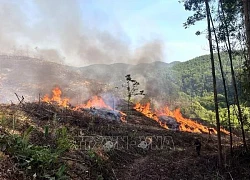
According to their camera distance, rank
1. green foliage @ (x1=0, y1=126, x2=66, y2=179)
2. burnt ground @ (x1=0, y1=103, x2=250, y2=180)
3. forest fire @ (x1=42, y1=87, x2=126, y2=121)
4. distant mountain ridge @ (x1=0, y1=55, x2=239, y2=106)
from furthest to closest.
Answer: distant mountain ridge @ (x1=0, y1=55, x2=239, y2=106)
forest fire @ (x1=42, y1=87, x2=126, y2=121)
burnt ground @ (x1=0, y1=103, x2=250, y2=180)
green foliage @ (x1=0, y1=126, x2=66, y2=179)

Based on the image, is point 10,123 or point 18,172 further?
point 10,123

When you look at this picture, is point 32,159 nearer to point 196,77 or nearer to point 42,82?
point 42,82

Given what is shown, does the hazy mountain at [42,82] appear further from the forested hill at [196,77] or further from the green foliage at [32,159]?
the green foliage at [32,159]

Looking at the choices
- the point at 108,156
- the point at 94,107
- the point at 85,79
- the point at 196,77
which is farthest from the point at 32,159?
the point at 196,77

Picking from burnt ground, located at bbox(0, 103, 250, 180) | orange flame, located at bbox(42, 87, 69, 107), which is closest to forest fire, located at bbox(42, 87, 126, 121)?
orange flame, located at bbox(42, 87, 69, 107)

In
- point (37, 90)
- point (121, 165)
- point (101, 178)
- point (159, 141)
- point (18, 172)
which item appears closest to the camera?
point (18, 172)

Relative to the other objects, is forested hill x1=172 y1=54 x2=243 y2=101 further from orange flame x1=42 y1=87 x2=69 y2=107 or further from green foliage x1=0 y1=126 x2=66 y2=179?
green foliage x1=0 y1=126 x2=66 y2=179

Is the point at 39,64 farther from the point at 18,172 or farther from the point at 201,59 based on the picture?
the point at 201,59

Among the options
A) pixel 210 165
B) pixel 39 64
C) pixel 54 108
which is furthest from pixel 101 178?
pixel 39 64

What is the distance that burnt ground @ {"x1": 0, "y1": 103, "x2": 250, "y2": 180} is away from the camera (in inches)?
323

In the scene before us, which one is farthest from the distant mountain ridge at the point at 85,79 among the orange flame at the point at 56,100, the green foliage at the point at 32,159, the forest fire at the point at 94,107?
the green foliage at the point at 32,159

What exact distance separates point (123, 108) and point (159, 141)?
15.9 m

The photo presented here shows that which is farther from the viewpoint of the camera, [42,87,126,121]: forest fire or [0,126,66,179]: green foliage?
[42,87,126,121]: forest fire

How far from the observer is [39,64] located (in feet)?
141
